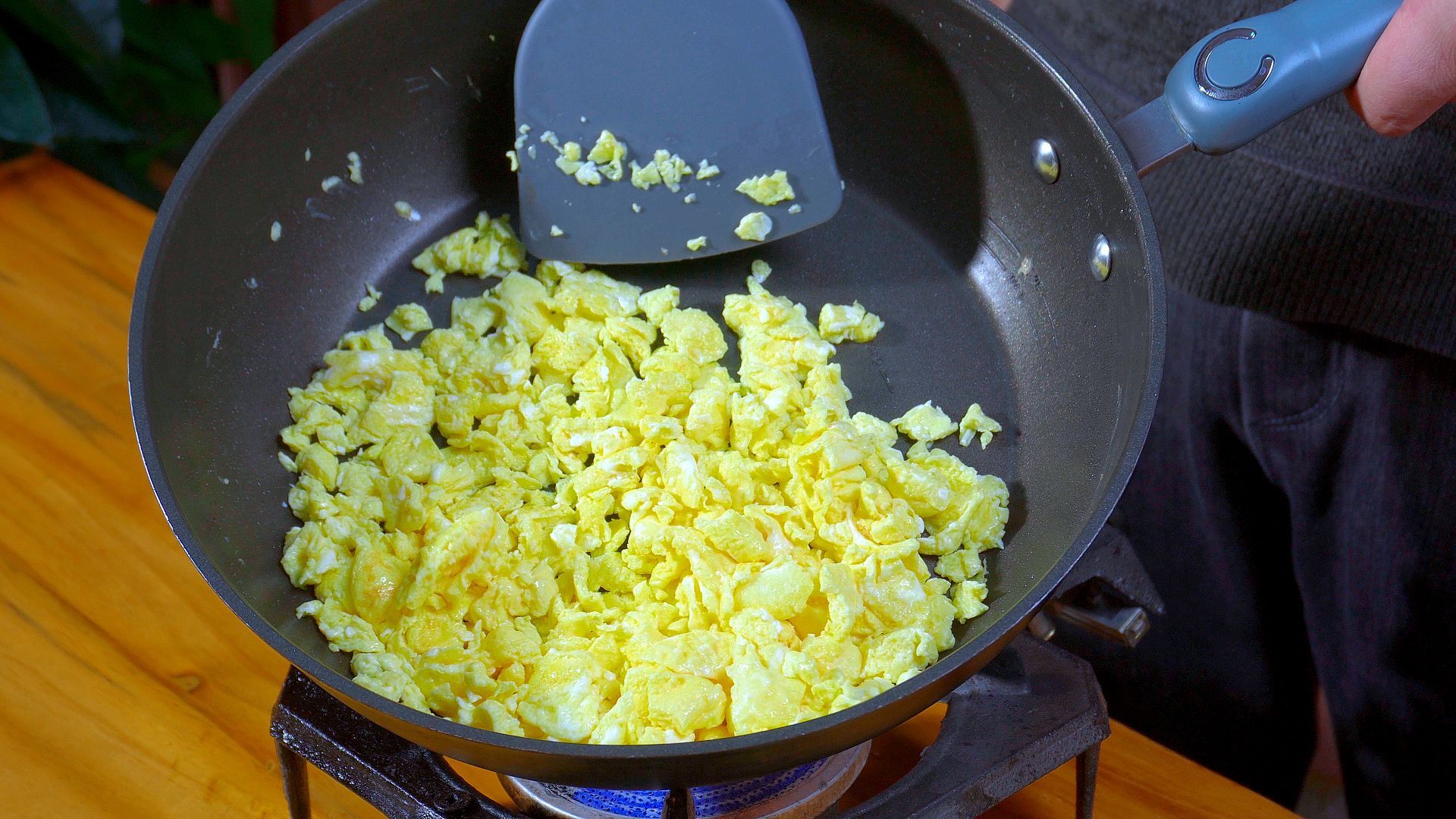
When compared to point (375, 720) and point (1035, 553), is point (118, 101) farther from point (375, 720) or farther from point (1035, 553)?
point (1035, 553)

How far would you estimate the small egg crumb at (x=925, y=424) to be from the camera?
1029 mm

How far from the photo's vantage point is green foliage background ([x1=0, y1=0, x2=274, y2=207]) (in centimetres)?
145

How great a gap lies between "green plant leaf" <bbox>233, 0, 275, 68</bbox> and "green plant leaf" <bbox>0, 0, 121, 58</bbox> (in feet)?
0.91

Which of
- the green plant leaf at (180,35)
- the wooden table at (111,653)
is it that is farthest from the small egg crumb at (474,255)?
the green plant leaf at (180,35)

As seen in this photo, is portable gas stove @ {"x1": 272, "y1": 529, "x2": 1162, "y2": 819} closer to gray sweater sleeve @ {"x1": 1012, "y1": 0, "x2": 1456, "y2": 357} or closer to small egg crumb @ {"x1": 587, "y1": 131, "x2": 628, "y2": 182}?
gray sweater sleeve @ {"x1": 1012, "y1": 0, "x2": 1456, "y2": 357}

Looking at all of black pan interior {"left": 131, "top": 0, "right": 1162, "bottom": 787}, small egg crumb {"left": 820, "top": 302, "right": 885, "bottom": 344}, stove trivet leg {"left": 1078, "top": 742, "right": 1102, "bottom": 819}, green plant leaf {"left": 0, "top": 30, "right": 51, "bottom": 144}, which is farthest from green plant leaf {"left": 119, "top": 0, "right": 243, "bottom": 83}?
stove trivet leg {"left": 1078, "top": 742, "right": 1102, "bottom": 819}

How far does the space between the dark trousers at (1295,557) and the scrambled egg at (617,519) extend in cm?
37

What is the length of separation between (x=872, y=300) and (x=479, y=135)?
458mm

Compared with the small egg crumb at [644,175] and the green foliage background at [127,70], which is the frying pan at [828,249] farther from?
the green foliage background at [127,70]

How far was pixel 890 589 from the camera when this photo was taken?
2.95ft

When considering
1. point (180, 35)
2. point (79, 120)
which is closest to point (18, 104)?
point (79, 120)

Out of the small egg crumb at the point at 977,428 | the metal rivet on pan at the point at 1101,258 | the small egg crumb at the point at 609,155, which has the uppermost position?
the small egg crumb at the point at 609,155

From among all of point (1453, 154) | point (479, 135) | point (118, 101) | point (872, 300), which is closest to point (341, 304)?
point (479, 135)

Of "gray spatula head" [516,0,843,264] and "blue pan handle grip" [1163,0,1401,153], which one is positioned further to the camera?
"gray spatula head" [516,0,843,264]
